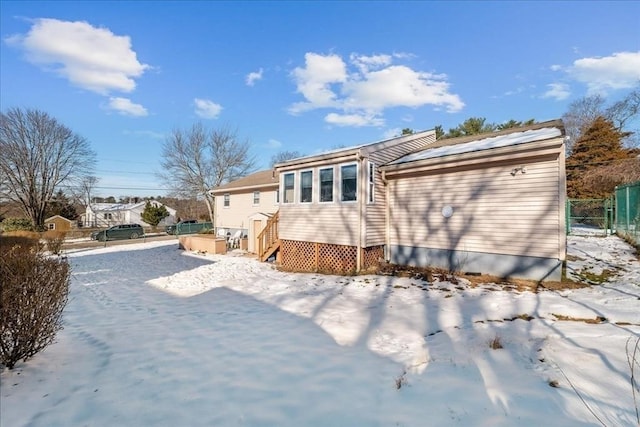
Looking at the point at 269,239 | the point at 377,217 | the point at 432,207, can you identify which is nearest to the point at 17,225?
the point at 269,239

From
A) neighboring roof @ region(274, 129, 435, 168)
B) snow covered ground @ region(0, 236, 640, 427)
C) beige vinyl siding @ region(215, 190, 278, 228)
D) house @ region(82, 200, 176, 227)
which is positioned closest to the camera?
snow covered ground @ region(0, 236, 640, 427)

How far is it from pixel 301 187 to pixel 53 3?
952 cm

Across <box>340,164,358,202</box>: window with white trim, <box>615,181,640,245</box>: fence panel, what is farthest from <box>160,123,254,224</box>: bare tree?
<box>615,181,640,245</box>: fence panel

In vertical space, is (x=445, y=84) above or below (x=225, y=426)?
above

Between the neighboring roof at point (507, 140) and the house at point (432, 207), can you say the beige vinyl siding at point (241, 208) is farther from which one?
the neighboring roof at point (507, 140)

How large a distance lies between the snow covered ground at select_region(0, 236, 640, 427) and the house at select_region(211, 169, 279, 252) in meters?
8.73

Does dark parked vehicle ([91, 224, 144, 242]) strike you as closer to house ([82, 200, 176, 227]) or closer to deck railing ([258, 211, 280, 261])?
deck railing ([258, 211, 280, 261])

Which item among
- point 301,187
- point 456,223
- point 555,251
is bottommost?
point 555,251

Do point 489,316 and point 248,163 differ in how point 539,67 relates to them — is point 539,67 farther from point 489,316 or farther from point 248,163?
point 248,163

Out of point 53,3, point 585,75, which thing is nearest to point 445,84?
point 585,75

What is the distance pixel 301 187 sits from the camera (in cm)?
1109

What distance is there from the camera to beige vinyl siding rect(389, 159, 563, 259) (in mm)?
7238

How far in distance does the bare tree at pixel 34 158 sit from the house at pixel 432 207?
32.7 meters

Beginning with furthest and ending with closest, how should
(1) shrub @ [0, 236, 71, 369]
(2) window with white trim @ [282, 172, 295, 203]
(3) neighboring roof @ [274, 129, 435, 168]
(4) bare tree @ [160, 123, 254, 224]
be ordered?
(4) bare tree @ [160, 123, 254, 224], (2) window with white trim @ [282, 172, 295, 203], (3) neighboring roof @ [274, 129, 435, 168], (1) shrub @ [0, 236, 71, 369]
